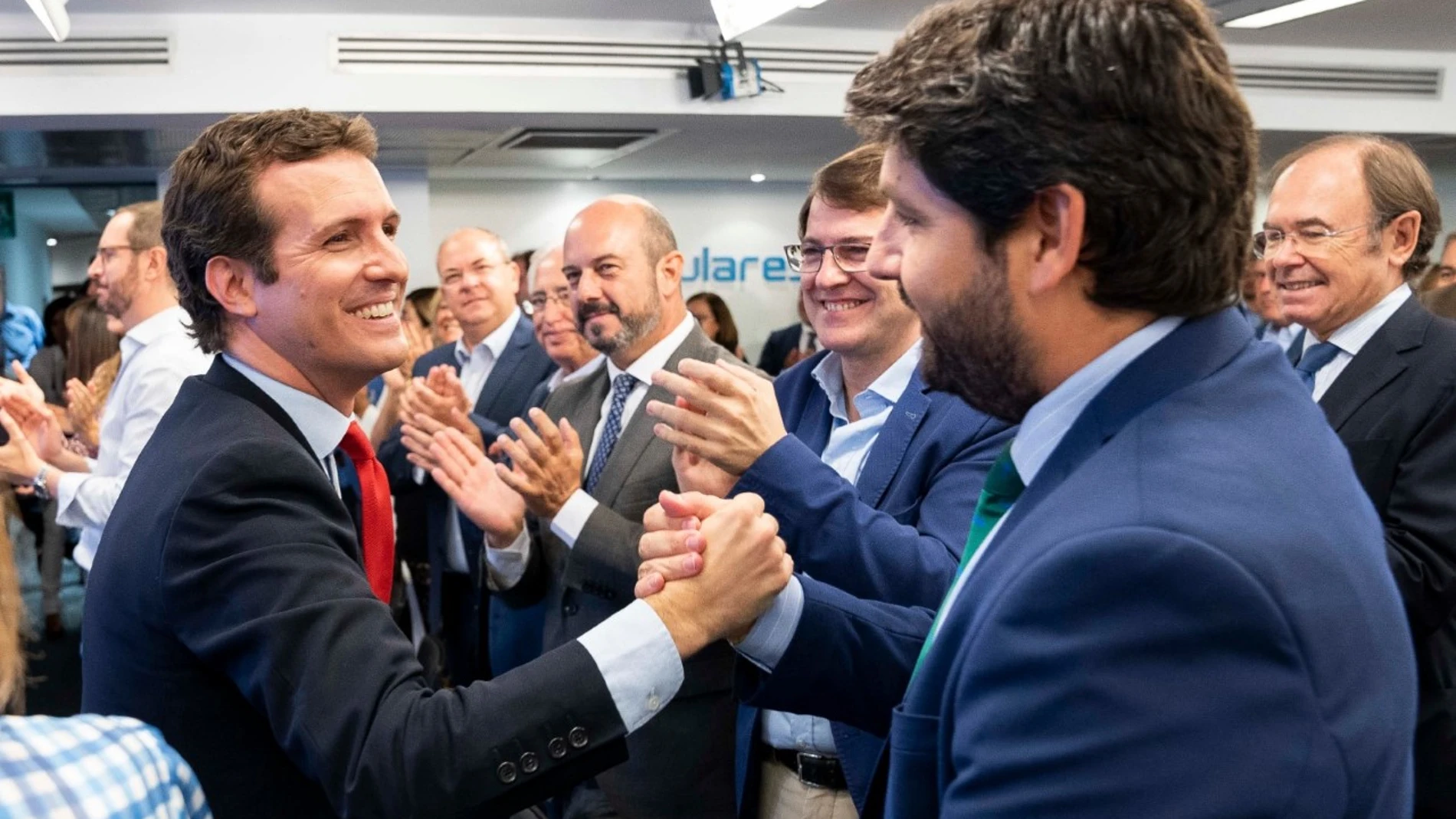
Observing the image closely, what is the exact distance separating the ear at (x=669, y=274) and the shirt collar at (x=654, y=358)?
0.16m

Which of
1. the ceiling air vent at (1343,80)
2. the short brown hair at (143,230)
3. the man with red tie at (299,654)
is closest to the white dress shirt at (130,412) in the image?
the short brown hair at (143,230)

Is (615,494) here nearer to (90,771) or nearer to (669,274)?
(669,274)

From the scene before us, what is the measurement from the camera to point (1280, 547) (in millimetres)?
756

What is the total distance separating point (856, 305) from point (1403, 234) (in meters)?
1.40

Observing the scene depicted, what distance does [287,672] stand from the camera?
125 centimetres

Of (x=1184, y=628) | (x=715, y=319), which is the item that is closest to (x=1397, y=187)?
(x=1184, y=628)

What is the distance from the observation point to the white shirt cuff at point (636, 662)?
1.32 metres

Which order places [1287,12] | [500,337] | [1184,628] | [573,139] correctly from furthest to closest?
[573,139] < [1287,12] < [500,337] < [1184,628]

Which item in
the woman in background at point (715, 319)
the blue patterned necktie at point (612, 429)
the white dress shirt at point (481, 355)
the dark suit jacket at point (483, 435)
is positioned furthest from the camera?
the woman in background at point (715, 319)

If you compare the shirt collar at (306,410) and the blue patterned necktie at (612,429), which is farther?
the blue patterned necktie at (612,429)

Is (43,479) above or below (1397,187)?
below

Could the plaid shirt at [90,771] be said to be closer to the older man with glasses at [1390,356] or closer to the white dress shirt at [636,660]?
the white dress shirt at [636,660]

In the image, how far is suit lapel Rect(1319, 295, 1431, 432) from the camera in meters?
2.34

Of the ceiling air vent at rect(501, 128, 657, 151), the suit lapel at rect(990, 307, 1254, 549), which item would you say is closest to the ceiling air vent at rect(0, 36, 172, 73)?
the ceiling air vent at rect(501, 128, 657, 151)
